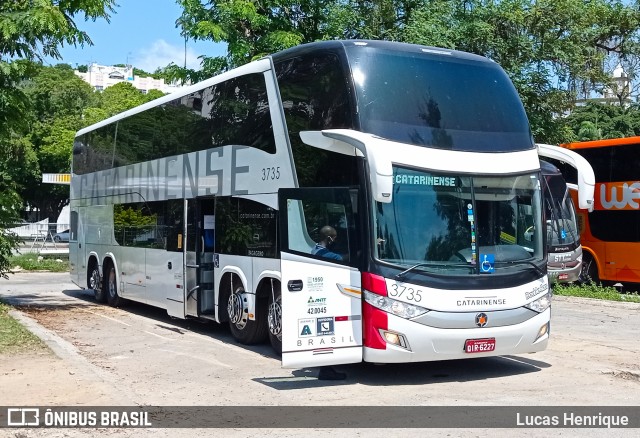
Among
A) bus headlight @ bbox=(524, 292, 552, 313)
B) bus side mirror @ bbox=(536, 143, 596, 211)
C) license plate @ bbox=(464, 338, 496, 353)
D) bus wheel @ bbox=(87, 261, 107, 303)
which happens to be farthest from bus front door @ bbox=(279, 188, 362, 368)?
bus wheel @ bbox=(87, 261, 107, 303)

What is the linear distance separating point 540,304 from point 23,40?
35.9ft

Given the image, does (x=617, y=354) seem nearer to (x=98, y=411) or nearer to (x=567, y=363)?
(x=567, y=363)

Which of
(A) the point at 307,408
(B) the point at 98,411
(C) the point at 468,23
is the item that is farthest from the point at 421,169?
(C) the point at 468,23

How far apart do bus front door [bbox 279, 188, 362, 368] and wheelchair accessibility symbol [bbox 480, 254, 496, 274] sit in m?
1.47

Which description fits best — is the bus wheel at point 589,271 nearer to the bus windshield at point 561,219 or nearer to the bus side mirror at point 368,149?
the bus windshield at point 561,219

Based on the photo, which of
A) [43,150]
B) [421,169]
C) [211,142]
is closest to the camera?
[421,169]

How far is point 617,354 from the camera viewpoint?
1169 cm

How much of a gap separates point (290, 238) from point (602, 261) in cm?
1505

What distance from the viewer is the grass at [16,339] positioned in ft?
38.5

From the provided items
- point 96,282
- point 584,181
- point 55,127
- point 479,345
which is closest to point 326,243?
point 479,345

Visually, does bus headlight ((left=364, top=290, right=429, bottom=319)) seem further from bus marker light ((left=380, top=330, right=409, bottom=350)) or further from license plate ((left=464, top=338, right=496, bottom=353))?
license plate ((left=464, top=338, right=496, bottom=353))

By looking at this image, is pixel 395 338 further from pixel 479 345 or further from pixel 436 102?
pixel 436 102

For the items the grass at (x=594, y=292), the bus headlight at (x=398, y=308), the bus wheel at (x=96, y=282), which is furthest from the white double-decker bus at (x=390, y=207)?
the grass at (x=594, y=292)

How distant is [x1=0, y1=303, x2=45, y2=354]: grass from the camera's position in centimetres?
1174
